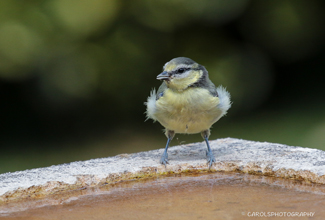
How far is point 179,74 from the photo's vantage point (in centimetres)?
337

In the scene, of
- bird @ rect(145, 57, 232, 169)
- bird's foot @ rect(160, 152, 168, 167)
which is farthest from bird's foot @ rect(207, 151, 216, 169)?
bird's foot @ rect(160, 152, 168, 167)

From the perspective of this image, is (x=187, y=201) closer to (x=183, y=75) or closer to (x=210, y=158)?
(x=210, y=158)

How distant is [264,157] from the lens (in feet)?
11.0

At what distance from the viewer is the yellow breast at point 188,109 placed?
11.0ft

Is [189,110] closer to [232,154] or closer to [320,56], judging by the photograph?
[232,154]

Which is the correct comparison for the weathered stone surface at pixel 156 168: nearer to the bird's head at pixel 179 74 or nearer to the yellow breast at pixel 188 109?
the yellow breast at pixel 188 109

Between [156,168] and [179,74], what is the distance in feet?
2.38

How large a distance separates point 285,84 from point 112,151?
282 centimetres

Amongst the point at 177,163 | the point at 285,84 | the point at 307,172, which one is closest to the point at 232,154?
the point at 177,163

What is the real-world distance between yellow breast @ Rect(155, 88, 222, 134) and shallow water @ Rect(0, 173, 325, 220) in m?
0.46

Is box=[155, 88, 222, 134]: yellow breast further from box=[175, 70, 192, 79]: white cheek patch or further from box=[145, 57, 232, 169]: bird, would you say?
box=[175, 70, 192, 79]: white cheek patch

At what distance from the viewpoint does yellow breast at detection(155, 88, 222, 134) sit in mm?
3346

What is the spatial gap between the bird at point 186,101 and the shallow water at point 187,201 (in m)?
0.36

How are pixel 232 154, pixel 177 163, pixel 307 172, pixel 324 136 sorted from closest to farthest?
pixel 307 172, pixel 177 163, pixel 232 154, pixel 324 136
